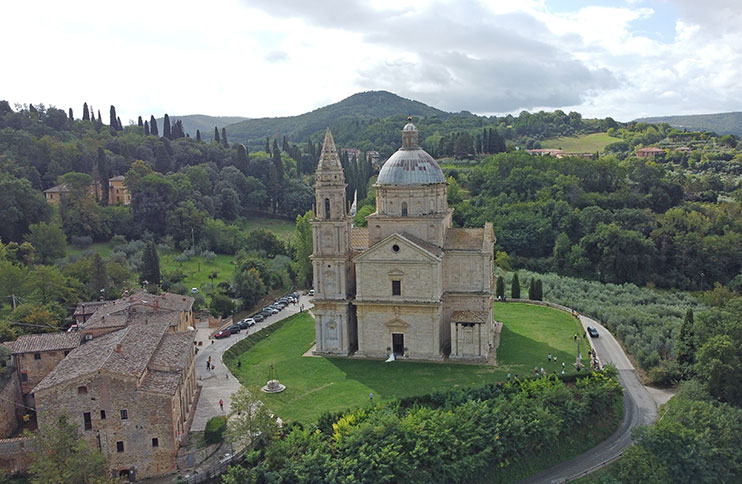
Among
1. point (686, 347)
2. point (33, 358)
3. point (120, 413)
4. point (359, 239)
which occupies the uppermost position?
point (359, 239)

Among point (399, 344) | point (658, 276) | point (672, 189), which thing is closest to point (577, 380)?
point (399, 344)

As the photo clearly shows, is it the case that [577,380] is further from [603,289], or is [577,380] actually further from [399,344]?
[603,289]

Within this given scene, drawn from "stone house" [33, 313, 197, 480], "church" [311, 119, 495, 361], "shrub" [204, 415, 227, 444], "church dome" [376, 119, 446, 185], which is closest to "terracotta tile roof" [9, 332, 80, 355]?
"stone house" [33, 313, 197, 480]

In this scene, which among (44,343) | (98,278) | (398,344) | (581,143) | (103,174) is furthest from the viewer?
(581,143)

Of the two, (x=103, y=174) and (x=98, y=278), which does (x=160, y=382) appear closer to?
(x=98, y=278)

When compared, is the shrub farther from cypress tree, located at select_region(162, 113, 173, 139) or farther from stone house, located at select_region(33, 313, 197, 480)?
cypress tree, located at select_region(162, 113, 173, 139)

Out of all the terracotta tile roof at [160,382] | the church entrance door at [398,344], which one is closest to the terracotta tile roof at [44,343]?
the terracotta tile roof at [160,382]

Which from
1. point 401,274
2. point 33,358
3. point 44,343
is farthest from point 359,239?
point 33,358

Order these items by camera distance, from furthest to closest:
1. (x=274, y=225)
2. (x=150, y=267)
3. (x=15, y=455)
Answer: (x=274, y=225) → (x=150, y=267) → (x=15, y=455)

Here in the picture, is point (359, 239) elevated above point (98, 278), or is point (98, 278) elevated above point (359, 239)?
point (359, 239)
